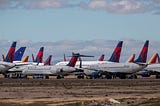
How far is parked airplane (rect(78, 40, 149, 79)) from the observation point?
141m

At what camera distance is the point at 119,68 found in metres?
143

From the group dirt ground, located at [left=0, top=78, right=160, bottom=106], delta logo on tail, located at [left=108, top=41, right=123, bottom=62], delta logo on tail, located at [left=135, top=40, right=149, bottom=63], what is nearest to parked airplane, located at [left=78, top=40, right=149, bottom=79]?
delta logo on tail, located at [left=135, top=40, right=149, bottom=63]

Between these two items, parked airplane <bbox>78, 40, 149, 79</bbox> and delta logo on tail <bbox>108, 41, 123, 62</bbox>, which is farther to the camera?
delta logo on tail <bbox>108, 41, 123, 62</bbox>

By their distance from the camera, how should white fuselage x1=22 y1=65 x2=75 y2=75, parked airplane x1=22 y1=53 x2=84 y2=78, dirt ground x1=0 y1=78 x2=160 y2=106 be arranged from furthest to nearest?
parked airplane x1=22 y1=53 x2=84 y2=78
white fuselage x1=22 y1=65 x2=75 y2=75
dirt ground x1=0 y1=78 x2=160 y2=106

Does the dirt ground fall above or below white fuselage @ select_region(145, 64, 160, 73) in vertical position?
below

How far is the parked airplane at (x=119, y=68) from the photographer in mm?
141375

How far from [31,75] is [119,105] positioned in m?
123

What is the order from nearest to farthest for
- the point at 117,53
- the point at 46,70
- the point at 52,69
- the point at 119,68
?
the point at 119,68
the point at 52,69
the point at 117,53
the point at 46,70

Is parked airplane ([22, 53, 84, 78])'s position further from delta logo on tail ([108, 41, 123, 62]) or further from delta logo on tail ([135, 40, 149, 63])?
delta logo on tail ([135, 40, 149, 63])

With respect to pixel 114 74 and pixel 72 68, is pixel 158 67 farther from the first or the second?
pixel 72 68

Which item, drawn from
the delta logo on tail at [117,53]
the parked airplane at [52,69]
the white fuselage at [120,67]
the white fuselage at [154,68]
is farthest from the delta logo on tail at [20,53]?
the white fuselage at [154,68]

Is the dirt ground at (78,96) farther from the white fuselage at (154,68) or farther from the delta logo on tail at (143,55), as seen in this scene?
the white fuselage at (154,68)

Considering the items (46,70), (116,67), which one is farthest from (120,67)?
(46,70)

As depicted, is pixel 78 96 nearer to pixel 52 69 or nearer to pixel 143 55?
pixel 143 55
